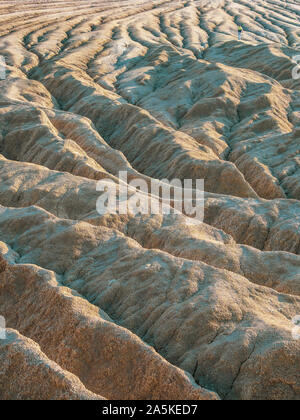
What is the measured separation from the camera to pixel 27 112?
26.1 m

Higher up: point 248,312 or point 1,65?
point 248,312

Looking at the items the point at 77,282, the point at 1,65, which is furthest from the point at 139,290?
the point at 1,65

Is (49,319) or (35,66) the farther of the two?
(35,66)

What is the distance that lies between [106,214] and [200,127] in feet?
47.4

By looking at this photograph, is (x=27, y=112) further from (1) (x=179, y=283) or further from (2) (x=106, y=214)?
(1) (x=179, y=283)

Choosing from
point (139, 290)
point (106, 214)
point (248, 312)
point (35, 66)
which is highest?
point (248, 312)

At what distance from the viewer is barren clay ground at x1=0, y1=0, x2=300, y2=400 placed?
8.94 meters

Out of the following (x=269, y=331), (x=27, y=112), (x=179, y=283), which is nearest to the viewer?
(x=269, y=331)

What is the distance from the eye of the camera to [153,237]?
48.1 ft

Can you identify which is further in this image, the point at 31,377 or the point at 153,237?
the point at 153,237

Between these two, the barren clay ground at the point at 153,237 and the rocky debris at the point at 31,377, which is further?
the barren clay ground at the point at 153,237

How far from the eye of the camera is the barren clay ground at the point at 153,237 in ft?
29.3

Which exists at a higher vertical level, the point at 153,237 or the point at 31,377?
the point at 31,377

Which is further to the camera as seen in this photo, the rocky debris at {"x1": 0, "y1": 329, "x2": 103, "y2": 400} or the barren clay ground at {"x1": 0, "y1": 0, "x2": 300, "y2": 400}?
the barren clay ground at {"x1": 0, "y1": 0, "x2": 300, "y2": 400}
